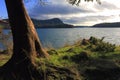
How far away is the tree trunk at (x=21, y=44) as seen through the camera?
47.0 ft

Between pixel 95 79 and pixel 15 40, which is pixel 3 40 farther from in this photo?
pixel 95 79

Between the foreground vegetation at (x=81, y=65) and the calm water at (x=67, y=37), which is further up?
the foreground vegetation at (x=81, y=65)

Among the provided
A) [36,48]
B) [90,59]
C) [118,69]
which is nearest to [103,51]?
[90,59]

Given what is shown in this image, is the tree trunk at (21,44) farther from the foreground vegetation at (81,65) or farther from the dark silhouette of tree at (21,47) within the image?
the foreground vegetation at (81,65)

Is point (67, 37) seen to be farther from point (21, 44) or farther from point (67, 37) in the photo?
point (21, 44)

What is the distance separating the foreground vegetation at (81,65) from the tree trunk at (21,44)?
1.62 feet

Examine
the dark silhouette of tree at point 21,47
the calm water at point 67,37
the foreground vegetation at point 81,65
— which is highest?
the dark silhouette of tree at point 21,47

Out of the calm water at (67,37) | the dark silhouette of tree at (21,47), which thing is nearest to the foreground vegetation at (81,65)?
the dark silhouette of tree at (21,47)

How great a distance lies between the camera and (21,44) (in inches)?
593

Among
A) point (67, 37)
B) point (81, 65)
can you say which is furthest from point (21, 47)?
point (67, 37)

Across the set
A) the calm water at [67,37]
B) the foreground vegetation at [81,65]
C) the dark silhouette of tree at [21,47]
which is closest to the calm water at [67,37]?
the calm water at [67,37]

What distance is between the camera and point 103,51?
1912cm

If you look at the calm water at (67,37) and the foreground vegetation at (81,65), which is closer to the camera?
the foreground vegetation at (81,65)

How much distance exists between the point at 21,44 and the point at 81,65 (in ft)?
9.61
